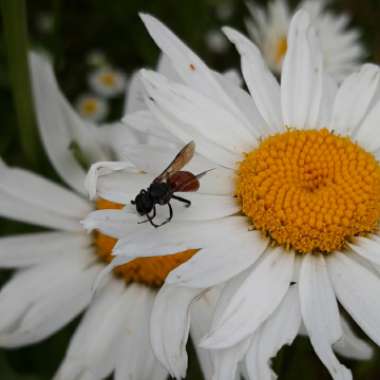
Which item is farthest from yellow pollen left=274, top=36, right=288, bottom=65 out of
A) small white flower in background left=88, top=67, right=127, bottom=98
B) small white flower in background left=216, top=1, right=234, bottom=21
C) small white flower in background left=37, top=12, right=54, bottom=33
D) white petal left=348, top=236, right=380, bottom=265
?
white petal left=348, top=236, right=380, bottom=265

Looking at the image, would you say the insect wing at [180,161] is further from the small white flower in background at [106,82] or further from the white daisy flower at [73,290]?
the small white flower in background at [106,82]

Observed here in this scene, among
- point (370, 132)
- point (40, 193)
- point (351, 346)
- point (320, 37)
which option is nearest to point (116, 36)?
point (320, 37)

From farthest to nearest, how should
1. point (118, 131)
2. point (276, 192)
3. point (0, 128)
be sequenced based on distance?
1. point (0, 128)
2. point (118, 131)
3. point (276, 192)

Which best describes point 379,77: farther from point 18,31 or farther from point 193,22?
point 193,22

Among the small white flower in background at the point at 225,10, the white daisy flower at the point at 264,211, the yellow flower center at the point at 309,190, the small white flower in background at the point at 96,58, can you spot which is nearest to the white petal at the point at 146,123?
the white daisy flower at the point at 264,211

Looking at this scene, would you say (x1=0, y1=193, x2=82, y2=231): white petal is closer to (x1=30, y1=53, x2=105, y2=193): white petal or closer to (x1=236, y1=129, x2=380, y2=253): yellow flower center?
(x1=30, y1=53, x2=105, y2=193): white petal

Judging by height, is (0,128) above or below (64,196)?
below

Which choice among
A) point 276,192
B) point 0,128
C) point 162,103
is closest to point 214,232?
point 276,192

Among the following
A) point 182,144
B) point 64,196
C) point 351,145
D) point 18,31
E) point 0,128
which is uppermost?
point 351,145
